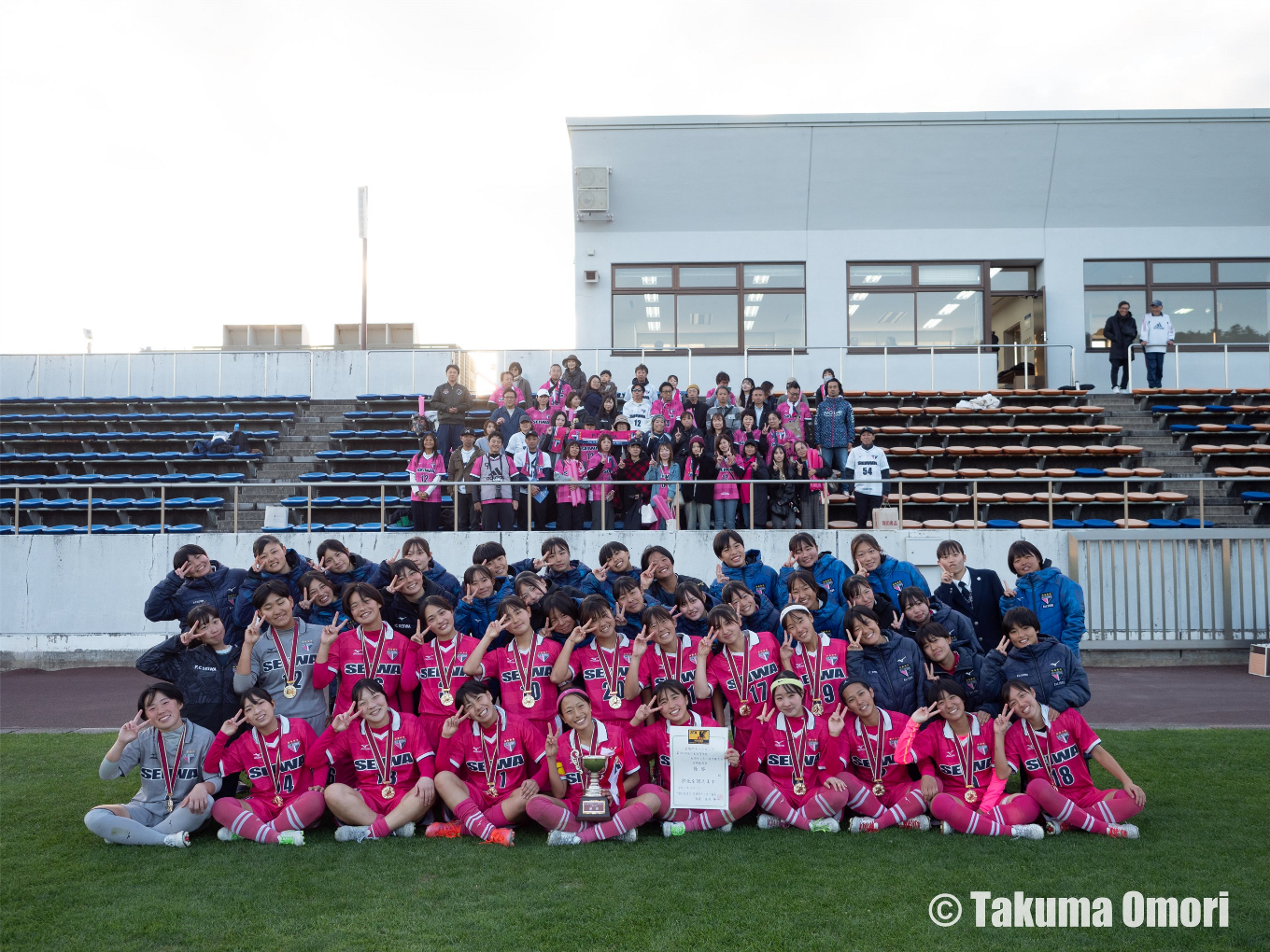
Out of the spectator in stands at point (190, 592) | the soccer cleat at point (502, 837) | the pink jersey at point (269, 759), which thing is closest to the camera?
the soccer cleat at point (502, 837)

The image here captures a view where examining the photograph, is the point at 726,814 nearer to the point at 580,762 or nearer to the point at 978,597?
the point at 580,762

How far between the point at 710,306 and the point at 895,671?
15821 millimetres

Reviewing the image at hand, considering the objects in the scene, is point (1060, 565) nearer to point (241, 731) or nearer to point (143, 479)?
point (241, 731)

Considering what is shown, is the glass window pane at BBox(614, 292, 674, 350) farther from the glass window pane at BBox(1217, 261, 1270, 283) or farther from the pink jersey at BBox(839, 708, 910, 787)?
the pink jersey at BBox(839, 708, 910, 787)

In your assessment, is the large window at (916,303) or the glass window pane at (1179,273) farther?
the glass window pane at (1179,273)

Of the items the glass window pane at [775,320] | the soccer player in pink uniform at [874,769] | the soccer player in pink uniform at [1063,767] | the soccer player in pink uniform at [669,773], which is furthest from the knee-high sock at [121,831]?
the glass window pane at [775,320]

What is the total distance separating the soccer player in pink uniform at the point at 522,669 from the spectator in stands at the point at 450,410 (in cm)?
933

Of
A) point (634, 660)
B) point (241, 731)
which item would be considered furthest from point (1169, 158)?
point (241, 731)

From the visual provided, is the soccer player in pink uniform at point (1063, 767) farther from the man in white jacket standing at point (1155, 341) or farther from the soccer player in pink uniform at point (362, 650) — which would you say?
the man in white jacket standing at point (1155, 341)

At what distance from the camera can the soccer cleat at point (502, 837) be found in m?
5.48

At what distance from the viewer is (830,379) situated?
15156mm

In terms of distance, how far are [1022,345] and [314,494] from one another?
15.5 m

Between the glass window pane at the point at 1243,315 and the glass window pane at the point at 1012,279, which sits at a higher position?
the glass window pane at the point at 1012,279

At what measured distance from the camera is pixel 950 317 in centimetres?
2073
